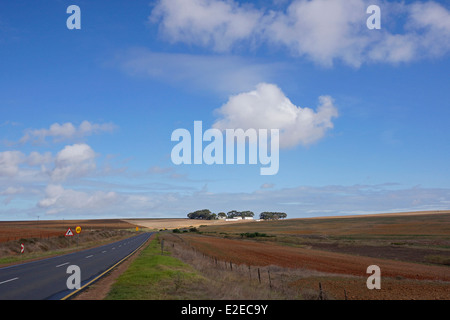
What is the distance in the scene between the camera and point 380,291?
59.1ft

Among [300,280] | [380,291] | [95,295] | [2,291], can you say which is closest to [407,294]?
[380,291]

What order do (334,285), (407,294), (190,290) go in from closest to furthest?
(190,290) < (407,294) < (334,285)

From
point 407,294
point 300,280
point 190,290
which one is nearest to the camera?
point 190,290

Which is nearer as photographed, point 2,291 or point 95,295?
point 95,295

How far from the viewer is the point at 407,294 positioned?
17.5 meters
